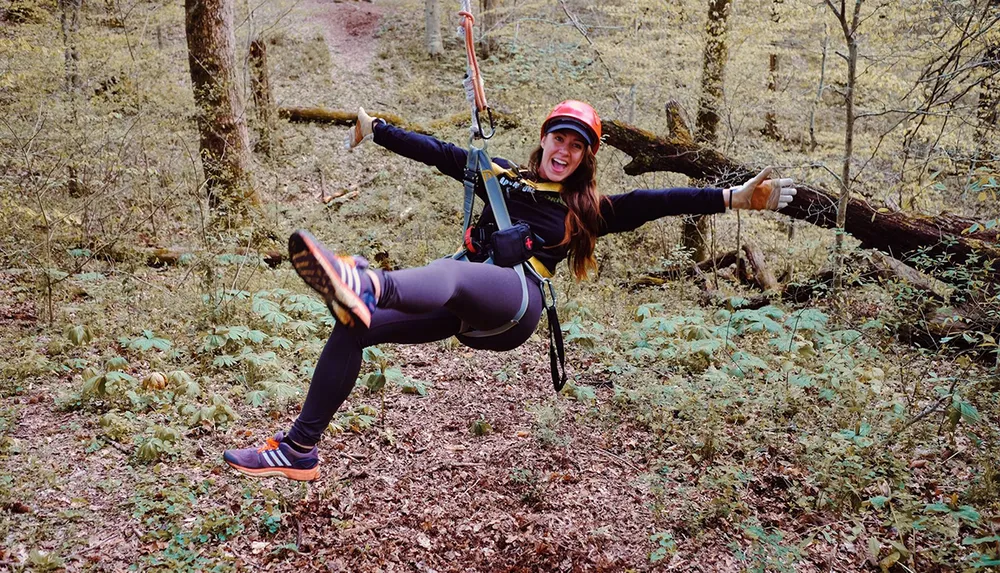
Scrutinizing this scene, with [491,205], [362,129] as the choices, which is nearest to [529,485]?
[491,205]

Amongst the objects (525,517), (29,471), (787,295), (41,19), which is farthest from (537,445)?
(41,19)

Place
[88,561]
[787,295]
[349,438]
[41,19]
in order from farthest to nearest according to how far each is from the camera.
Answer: [41,19] < [787,295] < [349,438] < [88,561]

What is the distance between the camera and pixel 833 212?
22.1ft

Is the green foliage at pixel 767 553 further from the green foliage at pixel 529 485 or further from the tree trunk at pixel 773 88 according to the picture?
the tree trunk at pixel 773 88

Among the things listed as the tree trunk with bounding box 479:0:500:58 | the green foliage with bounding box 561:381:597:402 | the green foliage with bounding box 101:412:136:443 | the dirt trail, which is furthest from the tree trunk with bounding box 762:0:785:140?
the dirt trail

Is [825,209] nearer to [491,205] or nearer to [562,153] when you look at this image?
[562,153]

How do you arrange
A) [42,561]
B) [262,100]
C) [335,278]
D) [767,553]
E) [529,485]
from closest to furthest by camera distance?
1. [335,278]
2. [42,561]
3. [767,553]
4. [529,485]
5. [262,100]

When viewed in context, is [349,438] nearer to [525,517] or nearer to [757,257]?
[525,517]

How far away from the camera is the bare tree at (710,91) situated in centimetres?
825

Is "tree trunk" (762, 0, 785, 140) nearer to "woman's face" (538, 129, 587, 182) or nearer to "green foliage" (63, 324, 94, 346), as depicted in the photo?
"woman's face" (538, 129, 587, 182)

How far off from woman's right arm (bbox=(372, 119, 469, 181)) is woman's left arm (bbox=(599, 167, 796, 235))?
825 millimetres

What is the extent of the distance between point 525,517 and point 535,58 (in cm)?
864

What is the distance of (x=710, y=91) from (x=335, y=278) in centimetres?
742

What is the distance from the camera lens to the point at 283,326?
17.5 feet
